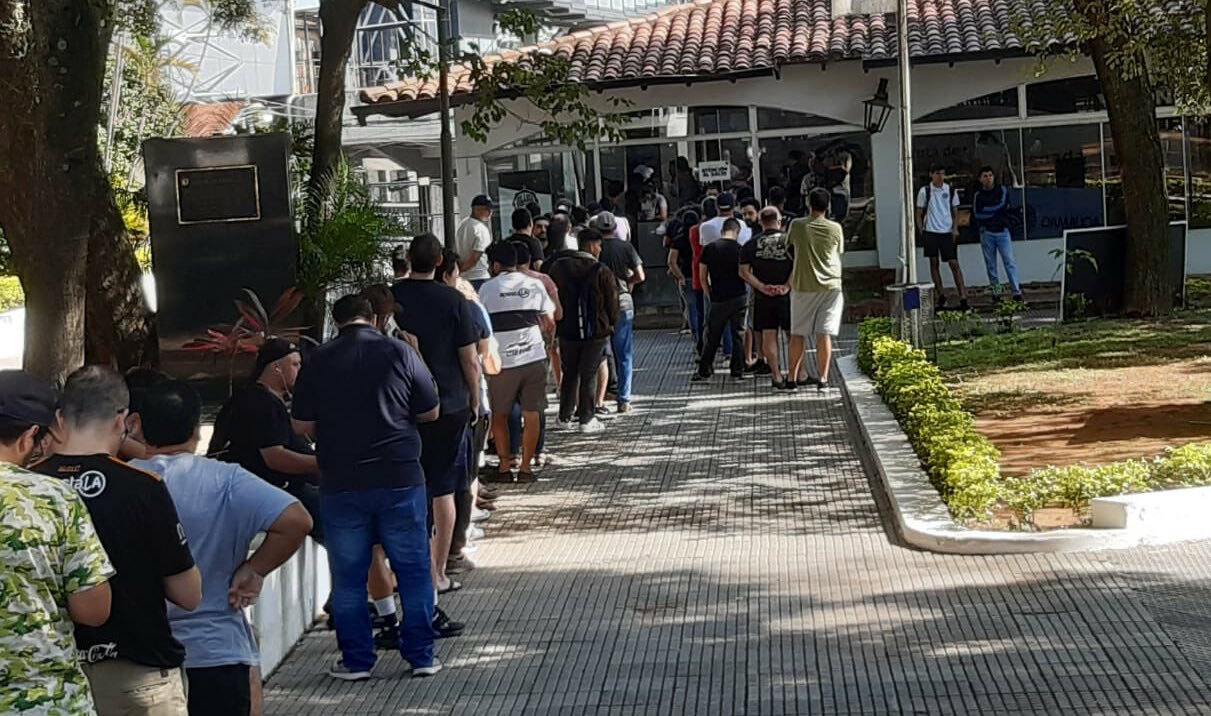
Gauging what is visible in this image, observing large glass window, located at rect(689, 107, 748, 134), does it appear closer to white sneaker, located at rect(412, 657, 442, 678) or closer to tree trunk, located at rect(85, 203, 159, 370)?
tree trunk, located at rect(85, 203, 159, 370)

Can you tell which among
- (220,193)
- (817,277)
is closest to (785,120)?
(817,277)

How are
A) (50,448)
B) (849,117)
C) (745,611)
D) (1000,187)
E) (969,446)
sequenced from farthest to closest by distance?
(849,117) < (1000,187) < (969,446) < (745,611) < (50,448)

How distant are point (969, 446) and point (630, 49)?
14949mm

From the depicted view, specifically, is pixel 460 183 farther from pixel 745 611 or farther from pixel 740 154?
pixel 745 611

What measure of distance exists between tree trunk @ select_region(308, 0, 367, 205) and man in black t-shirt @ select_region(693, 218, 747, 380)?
12.4ft

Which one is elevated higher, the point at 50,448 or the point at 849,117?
the point at 849,117

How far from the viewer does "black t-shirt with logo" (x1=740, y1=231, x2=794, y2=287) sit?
15945 mm

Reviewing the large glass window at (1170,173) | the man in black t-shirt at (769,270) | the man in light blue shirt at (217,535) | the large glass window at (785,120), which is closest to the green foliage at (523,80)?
the man in black t-shirt at (769,270)

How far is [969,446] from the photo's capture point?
1103cm

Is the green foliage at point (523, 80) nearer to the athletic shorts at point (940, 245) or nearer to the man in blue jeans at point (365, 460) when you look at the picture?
the man in blue jeans at point (365, 460)

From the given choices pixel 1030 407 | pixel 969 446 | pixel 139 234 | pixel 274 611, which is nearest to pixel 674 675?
pixel 274 611

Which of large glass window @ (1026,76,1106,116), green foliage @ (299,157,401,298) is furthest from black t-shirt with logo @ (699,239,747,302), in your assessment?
large glass window @ (1026,76,1106,116)

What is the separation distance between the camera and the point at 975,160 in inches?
958

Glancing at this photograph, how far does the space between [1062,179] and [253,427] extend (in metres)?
18.9
